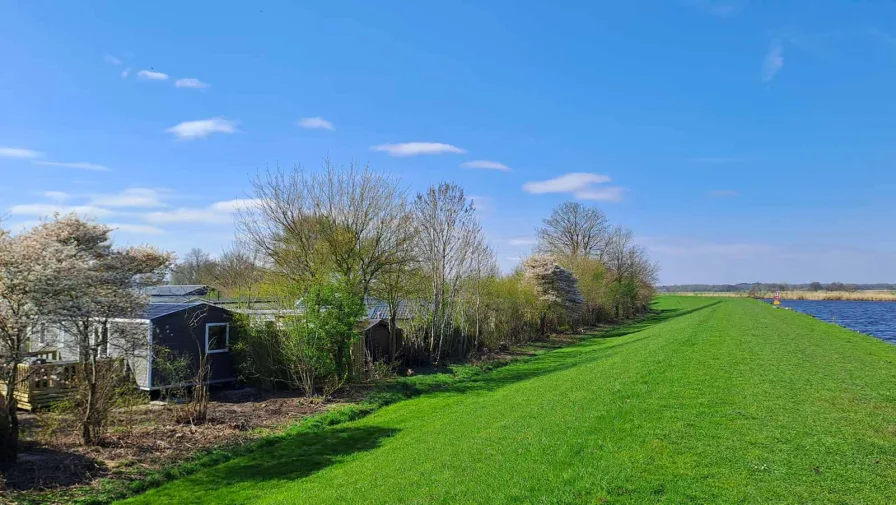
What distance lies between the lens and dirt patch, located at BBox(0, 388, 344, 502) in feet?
28.3

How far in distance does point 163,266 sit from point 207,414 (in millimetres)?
3870

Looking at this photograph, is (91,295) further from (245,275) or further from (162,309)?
(245,275)

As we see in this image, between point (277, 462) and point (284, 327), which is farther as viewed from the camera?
point (284, 327)

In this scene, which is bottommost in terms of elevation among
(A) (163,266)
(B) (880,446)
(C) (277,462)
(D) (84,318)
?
(C) (277,462)

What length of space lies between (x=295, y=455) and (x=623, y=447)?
21.3 ft

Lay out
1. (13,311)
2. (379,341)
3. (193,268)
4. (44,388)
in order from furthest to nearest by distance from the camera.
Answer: (193,268)
(379,341)
(44,388)
(13,311)

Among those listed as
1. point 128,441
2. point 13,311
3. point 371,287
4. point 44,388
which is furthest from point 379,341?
point 13,311

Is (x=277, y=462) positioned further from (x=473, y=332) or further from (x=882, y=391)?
(x=473, y=332)

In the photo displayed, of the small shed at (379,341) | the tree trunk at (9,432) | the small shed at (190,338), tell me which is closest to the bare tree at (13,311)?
the tree trunk at (9,432)

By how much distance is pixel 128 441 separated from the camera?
10742 millimetres

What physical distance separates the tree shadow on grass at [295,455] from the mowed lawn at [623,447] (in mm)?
46

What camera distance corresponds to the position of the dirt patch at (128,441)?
8641 mm

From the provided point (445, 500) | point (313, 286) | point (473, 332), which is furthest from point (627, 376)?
point (473, 332)

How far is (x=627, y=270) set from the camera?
5853cm
